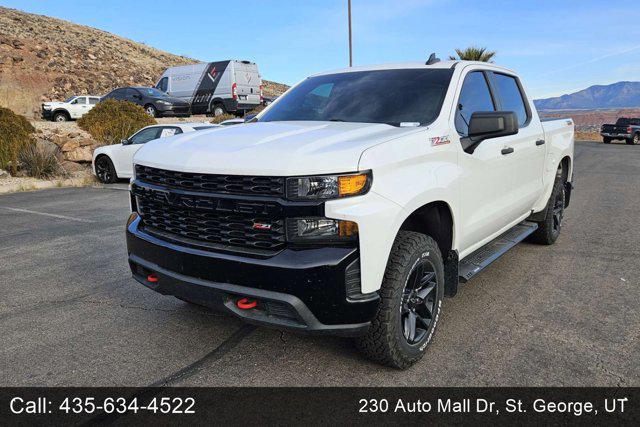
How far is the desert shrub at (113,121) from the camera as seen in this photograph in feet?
53.8

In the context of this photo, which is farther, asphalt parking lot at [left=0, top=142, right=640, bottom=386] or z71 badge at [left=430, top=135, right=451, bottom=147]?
z71 badge at [left=430, top=135, right=451, bottom=147]

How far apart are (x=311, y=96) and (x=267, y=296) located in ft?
7.10

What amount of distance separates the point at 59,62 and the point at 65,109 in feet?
52.0

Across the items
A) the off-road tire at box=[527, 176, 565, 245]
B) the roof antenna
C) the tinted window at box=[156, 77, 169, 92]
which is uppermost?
the tinted window at box=[156, 77, 169, 92]

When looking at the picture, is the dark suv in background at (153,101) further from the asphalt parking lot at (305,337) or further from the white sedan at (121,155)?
the asphalt parking lot at (305,337)

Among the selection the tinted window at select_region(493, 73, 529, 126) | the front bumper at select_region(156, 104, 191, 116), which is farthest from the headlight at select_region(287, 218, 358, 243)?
the front bumper at select_region(156, 104, 191, 116)

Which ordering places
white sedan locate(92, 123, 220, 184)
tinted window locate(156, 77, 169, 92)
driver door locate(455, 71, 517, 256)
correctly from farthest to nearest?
tinted window locate(156, 77, 169, 92) → white sedan locate(92, 123, 220, 184) → driver door locate(455, 71, 517, 256)

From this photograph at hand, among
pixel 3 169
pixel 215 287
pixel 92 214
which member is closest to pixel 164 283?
pixel 215 287

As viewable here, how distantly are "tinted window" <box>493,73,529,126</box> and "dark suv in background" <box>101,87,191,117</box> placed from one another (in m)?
18.9

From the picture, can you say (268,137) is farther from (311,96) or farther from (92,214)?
(92,214)

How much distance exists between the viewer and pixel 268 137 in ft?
10.1

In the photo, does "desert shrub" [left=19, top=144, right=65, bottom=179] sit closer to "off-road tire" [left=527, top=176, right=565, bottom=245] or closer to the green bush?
the green bush

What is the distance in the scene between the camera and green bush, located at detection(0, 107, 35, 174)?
13533mm

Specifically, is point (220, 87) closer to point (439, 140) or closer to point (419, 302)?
point (439, 140)
